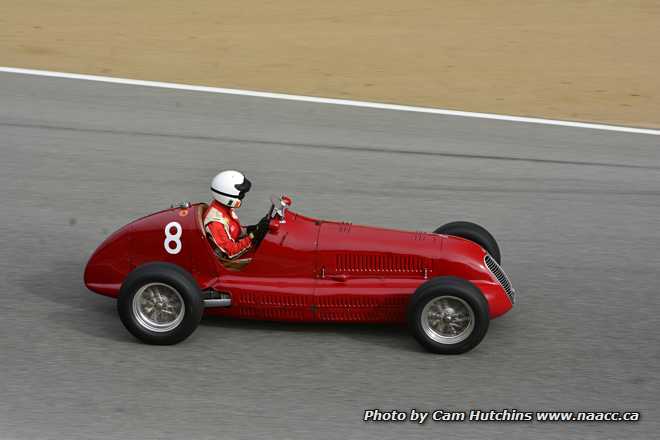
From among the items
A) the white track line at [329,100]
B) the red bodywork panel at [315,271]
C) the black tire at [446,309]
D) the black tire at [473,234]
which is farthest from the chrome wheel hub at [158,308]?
the white track line at [329,100]

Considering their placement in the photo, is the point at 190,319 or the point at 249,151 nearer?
the point at 190,319

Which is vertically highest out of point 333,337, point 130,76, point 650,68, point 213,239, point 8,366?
point 650,68

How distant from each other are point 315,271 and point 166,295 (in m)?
1.02

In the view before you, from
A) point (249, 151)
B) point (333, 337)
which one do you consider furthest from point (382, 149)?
point (333, 337)

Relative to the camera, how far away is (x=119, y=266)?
7.25 metres

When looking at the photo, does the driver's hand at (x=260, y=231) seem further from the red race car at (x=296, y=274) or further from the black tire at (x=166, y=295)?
the black tire at (x=166, y=295)

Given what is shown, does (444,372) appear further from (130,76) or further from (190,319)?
(130,76)

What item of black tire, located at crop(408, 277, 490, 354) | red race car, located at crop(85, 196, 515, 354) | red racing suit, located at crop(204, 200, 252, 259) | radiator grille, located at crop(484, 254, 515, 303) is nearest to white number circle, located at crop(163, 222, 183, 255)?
red race car, located at crop(85, 196, 515, 354)

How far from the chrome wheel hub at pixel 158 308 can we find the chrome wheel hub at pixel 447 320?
1.63 m

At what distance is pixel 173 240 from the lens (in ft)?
23.4

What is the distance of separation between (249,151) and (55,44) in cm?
501

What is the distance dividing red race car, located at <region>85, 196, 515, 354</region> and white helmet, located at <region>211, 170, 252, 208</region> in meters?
0.21

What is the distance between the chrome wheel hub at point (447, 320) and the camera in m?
6.83

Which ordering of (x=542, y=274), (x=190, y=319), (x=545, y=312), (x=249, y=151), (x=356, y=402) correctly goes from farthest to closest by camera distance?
1. (x=249, y=151)
2. (x=542, y=274)
3. (x=545, y=312)
4. (x=190, y=319)
5. (x=356, y=402)
